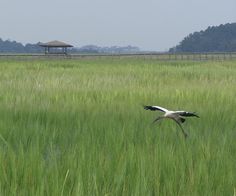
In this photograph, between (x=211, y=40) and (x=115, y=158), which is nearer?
(x=115, y=158)

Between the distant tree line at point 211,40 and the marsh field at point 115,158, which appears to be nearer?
the marsh field at point 115,158

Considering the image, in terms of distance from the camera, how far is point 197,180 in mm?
1812

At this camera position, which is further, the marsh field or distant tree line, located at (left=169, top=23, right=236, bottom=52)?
distant tree line, located at (left=169, top=23, right=236, bottom=52)

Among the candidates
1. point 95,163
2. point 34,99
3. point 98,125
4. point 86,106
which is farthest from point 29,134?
point 34,99

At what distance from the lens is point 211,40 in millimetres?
123750

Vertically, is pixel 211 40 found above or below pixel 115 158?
above

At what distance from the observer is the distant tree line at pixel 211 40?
119725 millimetres

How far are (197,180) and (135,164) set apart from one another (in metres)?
Answer: 0.33

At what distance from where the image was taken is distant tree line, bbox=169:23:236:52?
119725 mm

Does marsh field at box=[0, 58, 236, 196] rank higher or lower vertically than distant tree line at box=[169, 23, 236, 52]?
lower

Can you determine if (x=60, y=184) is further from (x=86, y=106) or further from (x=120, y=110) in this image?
(x=86, y=106)

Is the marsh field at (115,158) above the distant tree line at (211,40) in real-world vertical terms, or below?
below

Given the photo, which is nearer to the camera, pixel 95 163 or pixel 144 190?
pixel 144 190

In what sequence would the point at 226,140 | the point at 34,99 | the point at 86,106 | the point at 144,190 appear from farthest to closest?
the point at 34,99
the point at 86,106
the point at 226,140
the point at 144,190
